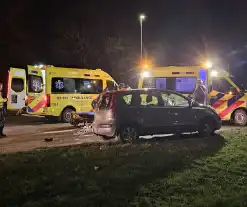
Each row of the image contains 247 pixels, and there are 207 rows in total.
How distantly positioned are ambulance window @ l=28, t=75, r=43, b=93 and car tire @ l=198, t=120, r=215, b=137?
28.5ft

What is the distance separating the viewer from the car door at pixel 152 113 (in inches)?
346

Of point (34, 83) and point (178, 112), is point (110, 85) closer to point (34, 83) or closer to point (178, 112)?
point (34, 83)

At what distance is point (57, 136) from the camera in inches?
419

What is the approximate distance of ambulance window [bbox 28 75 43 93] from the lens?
15.6 meters

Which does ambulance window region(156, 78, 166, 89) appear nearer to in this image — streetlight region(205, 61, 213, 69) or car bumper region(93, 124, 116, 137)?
streetlight region(205, 61, 213, 69)

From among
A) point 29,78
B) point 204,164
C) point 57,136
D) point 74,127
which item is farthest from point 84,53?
point 204,164

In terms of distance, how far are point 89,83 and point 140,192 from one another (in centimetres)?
1165

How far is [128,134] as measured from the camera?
8672 millimetres

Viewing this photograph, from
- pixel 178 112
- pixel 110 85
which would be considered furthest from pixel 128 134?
pixel 110 85

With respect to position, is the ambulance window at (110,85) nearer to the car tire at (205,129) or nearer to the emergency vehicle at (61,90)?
the emergency vehicle at (61,90)

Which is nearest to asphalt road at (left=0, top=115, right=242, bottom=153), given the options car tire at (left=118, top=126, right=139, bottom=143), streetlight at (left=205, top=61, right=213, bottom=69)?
car tire at (left=118, top=126, right=139, bottom=143)

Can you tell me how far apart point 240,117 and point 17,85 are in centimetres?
1242

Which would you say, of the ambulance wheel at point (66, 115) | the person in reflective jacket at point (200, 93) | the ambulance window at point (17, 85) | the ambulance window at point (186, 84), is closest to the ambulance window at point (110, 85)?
the ambulance wheel at point (66, 115)

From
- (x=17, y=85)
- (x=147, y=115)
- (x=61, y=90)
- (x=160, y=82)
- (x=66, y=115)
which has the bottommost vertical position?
(x=66, y=115)
